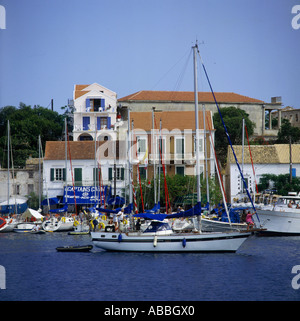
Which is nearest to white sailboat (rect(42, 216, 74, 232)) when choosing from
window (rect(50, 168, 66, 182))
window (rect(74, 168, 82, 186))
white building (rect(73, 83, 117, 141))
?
window (rect(74, 168, 82, 186))

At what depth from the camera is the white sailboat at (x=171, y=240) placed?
3975cm

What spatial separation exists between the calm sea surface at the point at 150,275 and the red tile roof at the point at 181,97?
2081 inches

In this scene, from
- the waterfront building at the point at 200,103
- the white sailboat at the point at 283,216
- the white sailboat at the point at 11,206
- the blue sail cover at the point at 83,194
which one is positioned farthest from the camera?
the waterfront building at the point at 200,103

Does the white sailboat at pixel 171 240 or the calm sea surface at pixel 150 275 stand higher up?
the white sailboat at pixel 171 240

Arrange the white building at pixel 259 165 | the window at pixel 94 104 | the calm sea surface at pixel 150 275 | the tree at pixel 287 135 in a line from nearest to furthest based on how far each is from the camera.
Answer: the calm sea surface at pixel 150 275 < the white building at pixel 259 165 < the window at pixel 94 104 < the tree at pixel 287 135

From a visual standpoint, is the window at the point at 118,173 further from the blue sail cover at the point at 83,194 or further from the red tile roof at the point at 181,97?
the red tile roof at the point at 181,97

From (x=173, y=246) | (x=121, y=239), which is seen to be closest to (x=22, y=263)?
(x=121, y=239)

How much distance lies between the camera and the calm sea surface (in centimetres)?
3000

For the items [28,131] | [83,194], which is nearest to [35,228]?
[83,194]

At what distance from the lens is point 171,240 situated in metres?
40.2

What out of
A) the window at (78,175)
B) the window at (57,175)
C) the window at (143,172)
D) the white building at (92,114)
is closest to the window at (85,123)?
the white building at (92,114)
